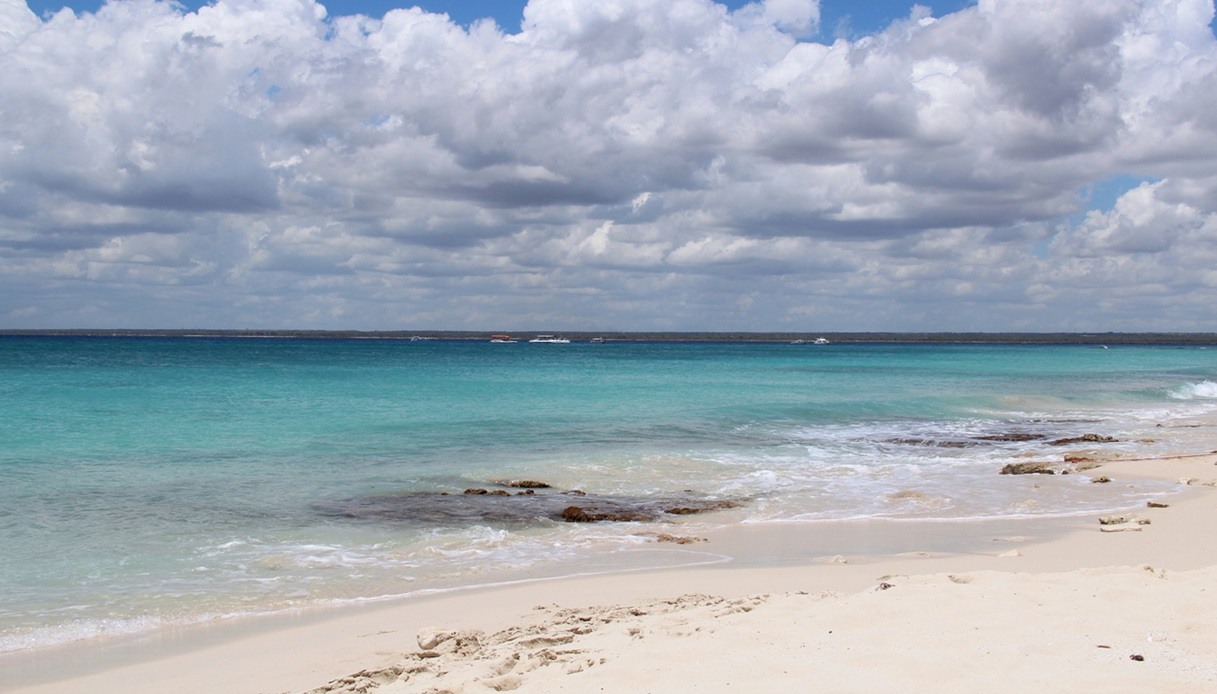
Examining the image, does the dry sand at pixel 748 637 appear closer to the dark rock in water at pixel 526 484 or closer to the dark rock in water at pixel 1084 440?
the dark rock in water at pixel 526 484

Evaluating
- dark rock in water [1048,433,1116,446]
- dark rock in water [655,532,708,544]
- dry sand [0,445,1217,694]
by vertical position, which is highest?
dry sand [0,445,1217,694]

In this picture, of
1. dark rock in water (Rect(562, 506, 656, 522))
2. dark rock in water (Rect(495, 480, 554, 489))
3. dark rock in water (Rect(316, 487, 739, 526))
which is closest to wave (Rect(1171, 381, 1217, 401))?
dark rock in water (Rect(316, 487, 739, 526))

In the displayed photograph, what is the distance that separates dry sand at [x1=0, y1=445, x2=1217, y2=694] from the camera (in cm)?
532

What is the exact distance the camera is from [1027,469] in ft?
57.9

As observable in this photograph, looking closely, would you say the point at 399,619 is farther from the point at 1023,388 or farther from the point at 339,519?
the point at 1023,388

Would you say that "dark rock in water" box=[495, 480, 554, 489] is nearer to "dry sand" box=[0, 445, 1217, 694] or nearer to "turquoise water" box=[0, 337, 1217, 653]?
"turquoise water" box=[0, 337, 1217, 653]

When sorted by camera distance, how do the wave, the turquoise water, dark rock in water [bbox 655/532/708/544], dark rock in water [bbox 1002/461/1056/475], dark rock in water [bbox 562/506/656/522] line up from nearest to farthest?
1. the turquoise water
2. dark rock in water [bbox 655/532/708/544]
3. dark rock in water [bbox 562/506/656/522]
4. dark rock in water [bbox 1002/461/1056/475]
5. the wave

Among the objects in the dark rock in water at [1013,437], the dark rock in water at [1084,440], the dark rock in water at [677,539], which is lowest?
the dark rock in water at [1013,437]

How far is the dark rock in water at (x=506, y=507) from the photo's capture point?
13203 millimetres

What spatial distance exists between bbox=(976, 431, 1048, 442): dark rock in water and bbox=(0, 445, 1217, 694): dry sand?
14.2m

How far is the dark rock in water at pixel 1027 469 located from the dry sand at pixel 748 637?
7364 millimetres

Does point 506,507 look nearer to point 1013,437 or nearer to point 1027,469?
point 1027,469

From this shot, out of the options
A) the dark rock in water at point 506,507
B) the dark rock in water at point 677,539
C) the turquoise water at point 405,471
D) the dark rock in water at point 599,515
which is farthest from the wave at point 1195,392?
the dark rock in water at point 677,539

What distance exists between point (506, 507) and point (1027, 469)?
10596 millimetres
